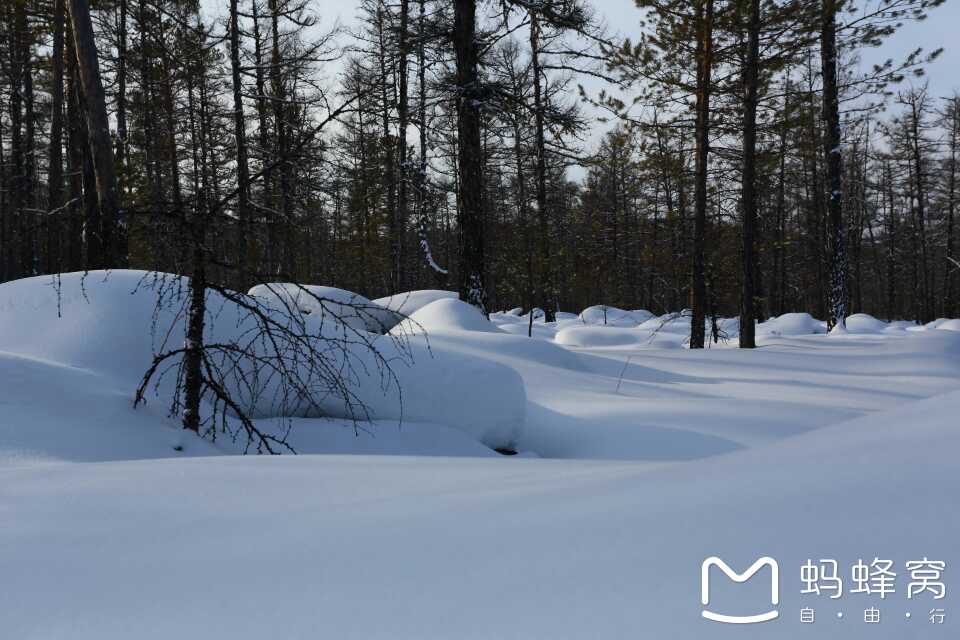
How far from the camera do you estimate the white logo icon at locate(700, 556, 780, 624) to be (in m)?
0.65

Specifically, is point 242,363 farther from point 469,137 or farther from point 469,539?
point 469,137

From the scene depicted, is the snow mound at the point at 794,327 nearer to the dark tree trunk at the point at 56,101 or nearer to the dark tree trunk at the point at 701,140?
the dark tree trunk at the point at 701,140

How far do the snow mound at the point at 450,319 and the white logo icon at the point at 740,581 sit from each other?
19.5 feet

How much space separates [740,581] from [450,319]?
6.50 meters

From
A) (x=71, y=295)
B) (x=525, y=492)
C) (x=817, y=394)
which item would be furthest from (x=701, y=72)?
(x=525, y=492)

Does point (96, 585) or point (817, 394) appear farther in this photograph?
point (817, 394)

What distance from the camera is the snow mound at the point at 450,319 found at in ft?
22.9

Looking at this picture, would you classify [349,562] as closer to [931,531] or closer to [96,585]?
[96,585]

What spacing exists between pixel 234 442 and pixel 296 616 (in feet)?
7.42

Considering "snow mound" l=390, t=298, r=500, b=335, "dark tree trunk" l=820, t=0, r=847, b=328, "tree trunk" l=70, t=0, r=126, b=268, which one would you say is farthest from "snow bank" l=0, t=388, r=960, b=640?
"dark tree trunk" l=820, t=0, r=847, b=328

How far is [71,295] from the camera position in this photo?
128 inches

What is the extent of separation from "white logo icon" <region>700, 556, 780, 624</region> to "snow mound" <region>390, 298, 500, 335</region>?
594 centimetres

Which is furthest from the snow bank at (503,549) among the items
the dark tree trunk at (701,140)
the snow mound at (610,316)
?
the snow mound at (610,316)

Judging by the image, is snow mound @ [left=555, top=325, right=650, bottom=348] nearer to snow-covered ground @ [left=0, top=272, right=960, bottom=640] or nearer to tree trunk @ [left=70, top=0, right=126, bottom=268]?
tree trunk @ [left=70, top=0, right=126, bottom=268]
